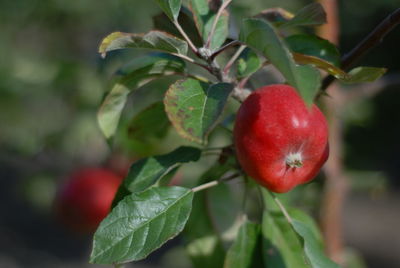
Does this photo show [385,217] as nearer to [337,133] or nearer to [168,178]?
[337,133]

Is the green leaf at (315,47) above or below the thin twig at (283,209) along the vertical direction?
above

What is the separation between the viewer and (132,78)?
94cm

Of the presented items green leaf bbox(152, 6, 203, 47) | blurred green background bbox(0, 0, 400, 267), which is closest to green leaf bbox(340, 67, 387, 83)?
green leaf bbox(152, 6, 203, 47)

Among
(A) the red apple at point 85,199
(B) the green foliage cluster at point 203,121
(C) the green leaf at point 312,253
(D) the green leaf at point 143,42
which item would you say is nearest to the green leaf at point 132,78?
(B) the green foliage cluster at point 203,121

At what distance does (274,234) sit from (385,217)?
4521 mm

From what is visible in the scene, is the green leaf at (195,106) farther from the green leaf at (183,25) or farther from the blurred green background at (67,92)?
the blurred green background at (67,92)

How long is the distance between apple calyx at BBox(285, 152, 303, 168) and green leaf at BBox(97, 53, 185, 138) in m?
0.25

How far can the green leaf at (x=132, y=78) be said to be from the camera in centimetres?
92

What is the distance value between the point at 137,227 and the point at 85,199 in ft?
4.02

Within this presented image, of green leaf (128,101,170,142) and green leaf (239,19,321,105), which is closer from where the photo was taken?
green leaf (239,19,321,105)

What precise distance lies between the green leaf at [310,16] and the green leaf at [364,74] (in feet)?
0.47

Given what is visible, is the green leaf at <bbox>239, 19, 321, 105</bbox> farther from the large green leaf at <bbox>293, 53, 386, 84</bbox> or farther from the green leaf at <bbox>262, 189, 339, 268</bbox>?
the green leaf at <bbox>262, 189, 339, 268</bbox>

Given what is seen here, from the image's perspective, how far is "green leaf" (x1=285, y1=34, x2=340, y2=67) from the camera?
92 centimetres

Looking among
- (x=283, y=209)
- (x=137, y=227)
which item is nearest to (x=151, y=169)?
(x=137, y=227)
